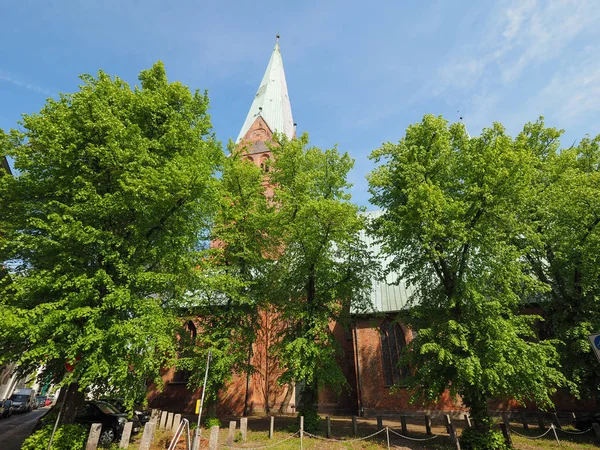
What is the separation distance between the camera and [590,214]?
1417 centimetres

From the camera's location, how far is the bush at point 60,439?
9.40m

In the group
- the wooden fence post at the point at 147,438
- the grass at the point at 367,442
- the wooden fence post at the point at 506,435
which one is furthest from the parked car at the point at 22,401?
the wooden fence post at the point at 506,435

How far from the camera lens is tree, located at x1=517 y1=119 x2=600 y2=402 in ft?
44.8

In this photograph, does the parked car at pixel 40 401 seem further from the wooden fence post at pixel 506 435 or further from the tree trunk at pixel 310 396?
the wooden fence post at pixel 506 435

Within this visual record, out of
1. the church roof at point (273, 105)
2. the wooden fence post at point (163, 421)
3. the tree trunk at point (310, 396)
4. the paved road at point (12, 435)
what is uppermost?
the church roof at point (273, 105)

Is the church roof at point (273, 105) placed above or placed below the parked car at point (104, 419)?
above

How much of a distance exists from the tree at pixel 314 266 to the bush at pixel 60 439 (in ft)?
23.1

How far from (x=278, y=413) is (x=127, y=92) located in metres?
19.1

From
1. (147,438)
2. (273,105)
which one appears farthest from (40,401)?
(273,105)

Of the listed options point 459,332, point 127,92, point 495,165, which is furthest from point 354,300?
point 127,92

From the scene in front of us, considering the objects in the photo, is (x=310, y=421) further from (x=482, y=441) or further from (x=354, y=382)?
(x=354, y=382)

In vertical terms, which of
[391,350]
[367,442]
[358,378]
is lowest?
[367,442]

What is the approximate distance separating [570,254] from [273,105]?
3018 cm

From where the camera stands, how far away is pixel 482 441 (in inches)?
426
